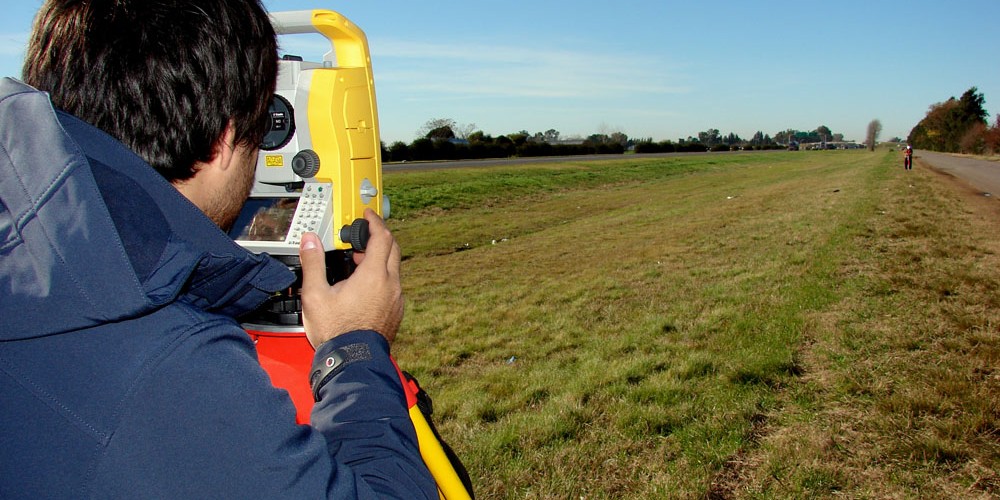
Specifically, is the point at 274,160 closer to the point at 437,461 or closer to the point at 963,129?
the point at 437,461

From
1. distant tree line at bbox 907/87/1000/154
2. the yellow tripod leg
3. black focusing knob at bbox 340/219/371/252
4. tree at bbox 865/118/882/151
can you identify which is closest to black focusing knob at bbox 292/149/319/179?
black focusing knob at bbox 340/219/371/252

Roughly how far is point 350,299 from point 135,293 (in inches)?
19.3

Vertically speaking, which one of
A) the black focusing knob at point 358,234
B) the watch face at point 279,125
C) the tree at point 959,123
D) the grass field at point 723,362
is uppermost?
the tree at point 959,123

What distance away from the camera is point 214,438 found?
0.91 meters

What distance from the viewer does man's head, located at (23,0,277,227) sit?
106cm

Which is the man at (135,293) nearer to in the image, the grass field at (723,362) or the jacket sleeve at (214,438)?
the jacket sleeve at (214,438)

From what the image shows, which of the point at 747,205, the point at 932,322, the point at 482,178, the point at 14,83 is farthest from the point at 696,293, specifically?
the point at 482,178

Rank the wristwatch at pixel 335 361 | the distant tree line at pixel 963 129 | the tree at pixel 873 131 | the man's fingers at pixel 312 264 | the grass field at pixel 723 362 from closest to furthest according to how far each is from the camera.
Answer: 1. the wristwatch at pixel 335 361
2. the man's fingers at pixel 312 264
3. the grass field at pixel 723 362
4. the distant tree line at pixel 963 129
5. the tree at pixel 873 131

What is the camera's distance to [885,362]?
4.58 m

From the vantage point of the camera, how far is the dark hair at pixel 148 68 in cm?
106

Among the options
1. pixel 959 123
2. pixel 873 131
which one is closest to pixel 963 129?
pixel 959 123

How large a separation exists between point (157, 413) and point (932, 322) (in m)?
6.09

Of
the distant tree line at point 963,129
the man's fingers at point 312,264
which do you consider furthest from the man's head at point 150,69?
the distant tree line at point 963,129

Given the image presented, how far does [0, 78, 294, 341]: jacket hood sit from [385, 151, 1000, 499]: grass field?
2784mm
